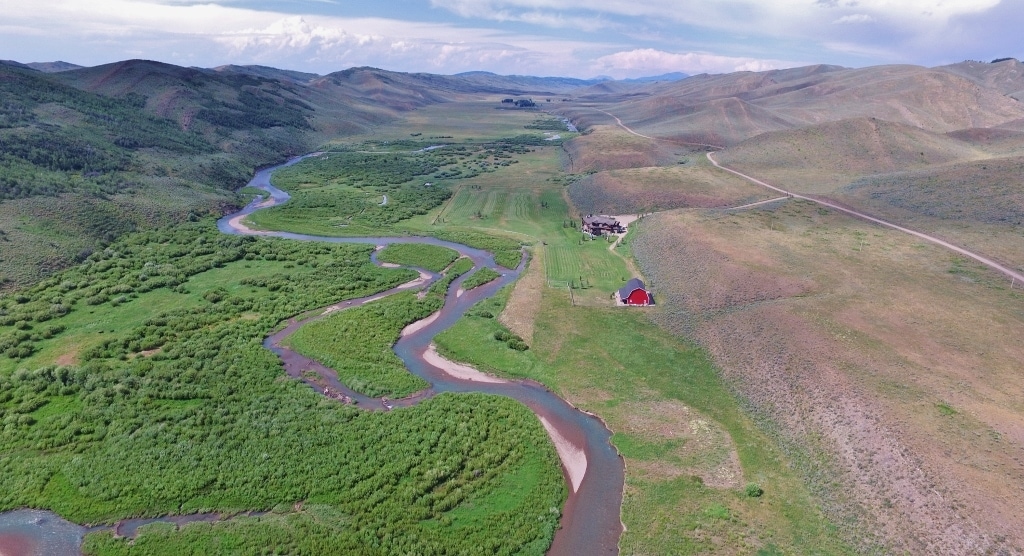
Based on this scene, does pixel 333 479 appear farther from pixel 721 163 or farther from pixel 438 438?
pixel 721 163

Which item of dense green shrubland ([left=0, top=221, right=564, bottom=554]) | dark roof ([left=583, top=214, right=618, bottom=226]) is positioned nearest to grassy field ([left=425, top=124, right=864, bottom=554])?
dense green shrubland ([left=0, top=221, right=564, bottom=554])

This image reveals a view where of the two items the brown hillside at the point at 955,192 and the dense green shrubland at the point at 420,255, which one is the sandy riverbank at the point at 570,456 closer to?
the dense green shrubland at the point at 420,255

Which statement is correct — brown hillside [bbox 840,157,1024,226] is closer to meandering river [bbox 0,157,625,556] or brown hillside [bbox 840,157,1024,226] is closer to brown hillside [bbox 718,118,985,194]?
brown hillside [bbox 718,118,985,194]

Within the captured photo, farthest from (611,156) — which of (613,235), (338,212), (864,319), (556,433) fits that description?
(556,433)

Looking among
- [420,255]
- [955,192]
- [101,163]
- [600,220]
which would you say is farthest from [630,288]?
[101,163]

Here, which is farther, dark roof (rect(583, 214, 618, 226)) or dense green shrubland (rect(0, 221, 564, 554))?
dark roof (rect(583, 214, 618, 226))

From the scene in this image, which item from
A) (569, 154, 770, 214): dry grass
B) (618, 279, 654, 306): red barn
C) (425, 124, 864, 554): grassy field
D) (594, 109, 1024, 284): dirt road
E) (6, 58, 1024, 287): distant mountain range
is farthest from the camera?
(569, 154, 770, 214): dry grass
